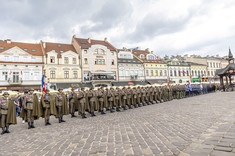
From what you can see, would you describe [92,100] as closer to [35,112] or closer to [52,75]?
[35,112]

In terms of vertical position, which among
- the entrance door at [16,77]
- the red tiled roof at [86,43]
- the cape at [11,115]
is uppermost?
the red tiled roof at [86,43]

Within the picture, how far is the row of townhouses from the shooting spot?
2831 cm

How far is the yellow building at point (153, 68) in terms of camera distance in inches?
1589

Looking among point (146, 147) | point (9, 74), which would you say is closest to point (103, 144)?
point (146, 147)

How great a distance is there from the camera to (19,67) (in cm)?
2842

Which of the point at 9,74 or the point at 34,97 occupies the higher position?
the point at 9,74

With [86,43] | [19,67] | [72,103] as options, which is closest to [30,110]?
[72,103]

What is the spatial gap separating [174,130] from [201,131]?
795 mm

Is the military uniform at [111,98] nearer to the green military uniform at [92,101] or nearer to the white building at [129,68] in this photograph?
the green military uniform at [92,101]

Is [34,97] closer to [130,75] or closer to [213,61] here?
[130,75]

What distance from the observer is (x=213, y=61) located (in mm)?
54562

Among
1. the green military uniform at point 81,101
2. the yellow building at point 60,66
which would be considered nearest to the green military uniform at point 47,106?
the green military uniform at point 81,101

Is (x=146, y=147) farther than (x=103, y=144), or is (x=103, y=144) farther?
(x=103, y=144)

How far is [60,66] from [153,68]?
22613 millimetres
